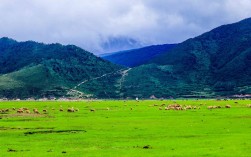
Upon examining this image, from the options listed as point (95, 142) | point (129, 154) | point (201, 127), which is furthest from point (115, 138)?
point (201, 127)

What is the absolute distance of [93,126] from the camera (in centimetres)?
6034

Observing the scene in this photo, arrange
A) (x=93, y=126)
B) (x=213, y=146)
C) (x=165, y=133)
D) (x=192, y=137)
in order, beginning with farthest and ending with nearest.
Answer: (x=93, y=126) → (x=165, y=133) → (x=192, y=137) → (x=213, y=146)

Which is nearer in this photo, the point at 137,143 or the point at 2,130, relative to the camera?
the point at 137,143

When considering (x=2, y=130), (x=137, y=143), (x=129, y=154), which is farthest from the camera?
(x=2, y=130)

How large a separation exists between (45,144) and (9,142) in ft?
13.7

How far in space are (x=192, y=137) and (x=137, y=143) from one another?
22.9 ft

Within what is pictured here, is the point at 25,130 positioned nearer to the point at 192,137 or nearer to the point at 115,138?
the point at 115,138

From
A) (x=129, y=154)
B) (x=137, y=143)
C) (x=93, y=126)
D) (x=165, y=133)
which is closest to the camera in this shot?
(x=129, y=154)

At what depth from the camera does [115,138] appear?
4666 centimetres

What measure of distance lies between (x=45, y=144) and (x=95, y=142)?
497 cm

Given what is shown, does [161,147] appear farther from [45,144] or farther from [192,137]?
[45,144]

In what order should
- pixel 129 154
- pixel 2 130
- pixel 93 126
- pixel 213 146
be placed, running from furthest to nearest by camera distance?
pixel 93 126 → pixel 2 130 → pixel 213 146 → pixel 129 154

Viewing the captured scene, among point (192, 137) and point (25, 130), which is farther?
point (25, 130)

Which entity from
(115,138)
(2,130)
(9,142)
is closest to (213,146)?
(115,138)
